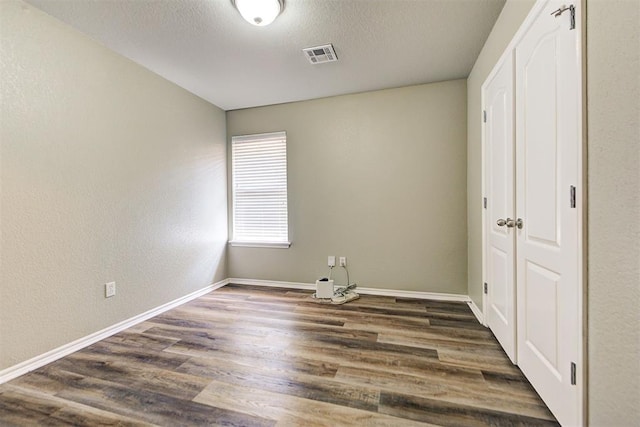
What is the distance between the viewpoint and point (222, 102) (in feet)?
11.7

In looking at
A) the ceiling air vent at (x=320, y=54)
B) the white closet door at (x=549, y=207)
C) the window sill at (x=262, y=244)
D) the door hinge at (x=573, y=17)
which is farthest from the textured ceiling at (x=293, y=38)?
the window sill at (x=262, y=244)

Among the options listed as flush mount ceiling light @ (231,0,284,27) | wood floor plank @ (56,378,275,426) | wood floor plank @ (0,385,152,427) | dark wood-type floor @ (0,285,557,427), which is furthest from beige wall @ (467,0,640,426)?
wood floor plank @ (0,385,152,427)

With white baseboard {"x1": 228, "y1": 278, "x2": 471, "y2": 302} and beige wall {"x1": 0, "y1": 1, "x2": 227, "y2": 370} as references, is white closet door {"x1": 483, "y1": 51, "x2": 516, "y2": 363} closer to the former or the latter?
white baseboard {"x1": 228, "y1": 278, "x2": 471, "y2": 302}

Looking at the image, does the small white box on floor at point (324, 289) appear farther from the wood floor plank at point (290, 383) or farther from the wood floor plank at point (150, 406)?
the wood floor plank at point (150, 406)

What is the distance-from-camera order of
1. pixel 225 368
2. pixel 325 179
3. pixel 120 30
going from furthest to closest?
pixel 325 179 < pixel 120 30 < pixel 225 368

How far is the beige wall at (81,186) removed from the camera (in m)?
1.76

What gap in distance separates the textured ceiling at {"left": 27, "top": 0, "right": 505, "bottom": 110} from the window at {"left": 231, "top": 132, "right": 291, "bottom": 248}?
2.76ft

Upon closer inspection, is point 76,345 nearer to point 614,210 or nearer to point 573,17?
point 614,210

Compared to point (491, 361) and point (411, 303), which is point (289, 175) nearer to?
point (411, 303)

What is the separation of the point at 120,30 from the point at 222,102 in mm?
1501

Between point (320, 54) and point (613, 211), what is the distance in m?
2.31

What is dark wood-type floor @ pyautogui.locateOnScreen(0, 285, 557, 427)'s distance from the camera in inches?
54.6

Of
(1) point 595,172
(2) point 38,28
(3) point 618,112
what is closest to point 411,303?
(1) point 595,172

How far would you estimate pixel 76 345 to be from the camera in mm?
2080
